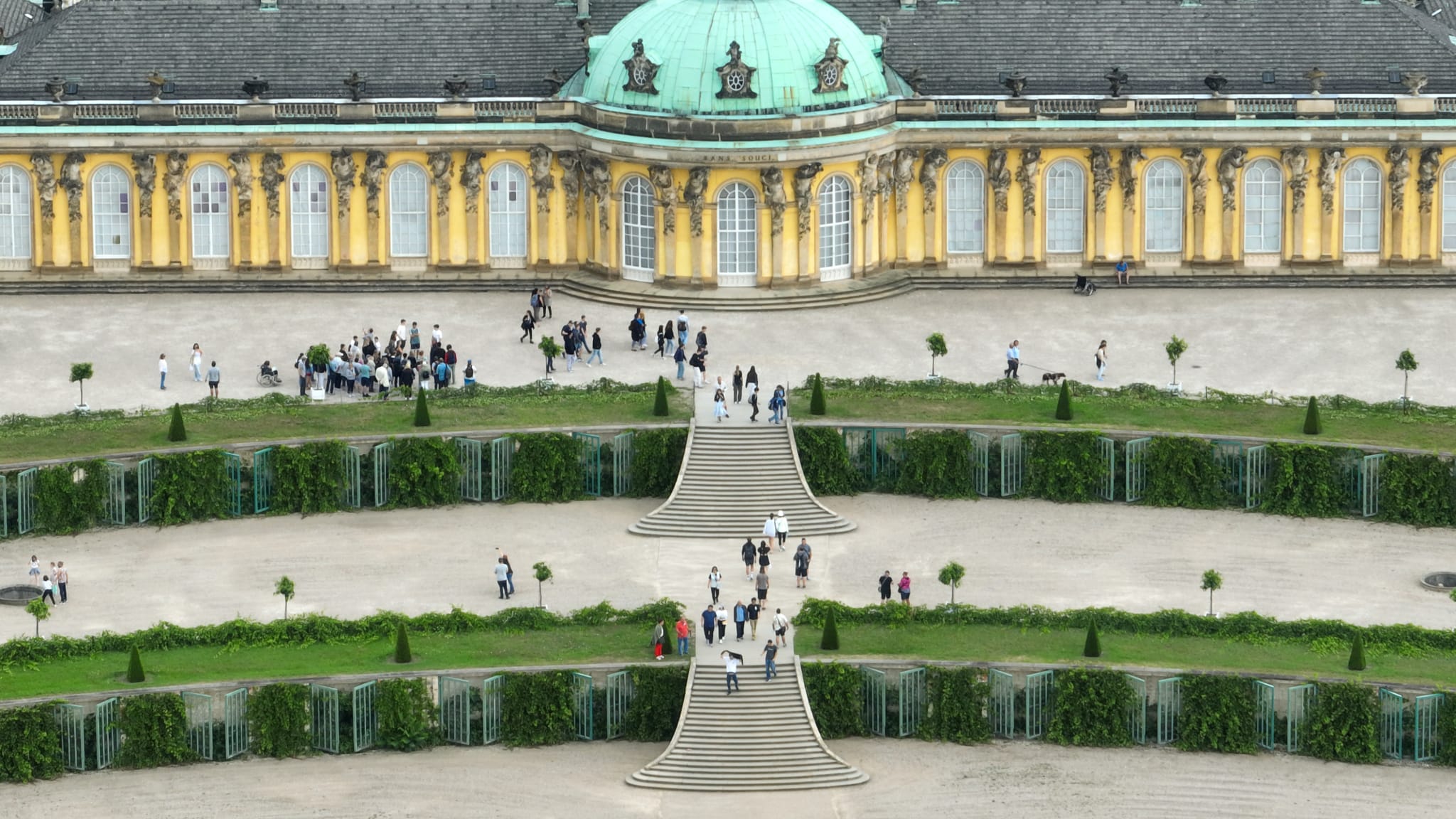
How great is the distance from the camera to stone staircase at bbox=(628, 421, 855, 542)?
125688 mm

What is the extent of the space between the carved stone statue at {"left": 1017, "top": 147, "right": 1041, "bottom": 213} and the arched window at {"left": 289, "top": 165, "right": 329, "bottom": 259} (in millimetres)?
23544

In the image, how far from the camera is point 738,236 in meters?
145

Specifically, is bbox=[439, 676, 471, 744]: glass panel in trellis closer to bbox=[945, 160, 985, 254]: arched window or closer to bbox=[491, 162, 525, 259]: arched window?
bbox=[491, 162, 525, 259]: arched window

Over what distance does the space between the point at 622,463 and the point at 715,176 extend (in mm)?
17829

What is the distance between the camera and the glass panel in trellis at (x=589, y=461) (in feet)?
424

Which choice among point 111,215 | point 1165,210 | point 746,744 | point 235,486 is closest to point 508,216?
point 111,215

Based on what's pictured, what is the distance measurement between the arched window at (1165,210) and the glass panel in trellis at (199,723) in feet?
162

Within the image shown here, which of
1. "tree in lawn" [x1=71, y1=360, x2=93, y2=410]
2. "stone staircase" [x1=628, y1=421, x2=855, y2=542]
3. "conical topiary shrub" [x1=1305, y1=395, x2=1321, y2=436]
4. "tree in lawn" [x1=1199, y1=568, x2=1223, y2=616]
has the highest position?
"tree in lawn" [x1=71, y1=360, x2=93, y2=410]

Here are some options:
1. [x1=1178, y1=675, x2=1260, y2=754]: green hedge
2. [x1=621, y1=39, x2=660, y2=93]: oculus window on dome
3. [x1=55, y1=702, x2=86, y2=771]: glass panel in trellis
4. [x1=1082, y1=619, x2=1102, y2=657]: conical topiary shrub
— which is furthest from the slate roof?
[x1=55, y1=702, x2=86, y2=771]: glass panel in trellis

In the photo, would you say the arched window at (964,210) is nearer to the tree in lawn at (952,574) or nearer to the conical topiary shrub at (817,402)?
the conical topiary shrub at (817,402)

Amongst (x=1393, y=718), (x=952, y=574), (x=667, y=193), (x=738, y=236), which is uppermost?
(x=667, y=193)

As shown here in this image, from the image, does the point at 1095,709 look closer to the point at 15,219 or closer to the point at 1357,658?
the point at 1357,658

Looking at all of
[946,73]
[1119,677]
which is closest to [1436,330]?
[946,73]

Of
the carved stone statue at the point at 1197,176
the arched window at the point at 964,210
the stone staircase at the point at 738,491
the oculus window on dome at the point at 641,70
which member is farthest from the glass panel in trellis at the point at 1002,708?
the carved stone statue at the point at 1197,176
